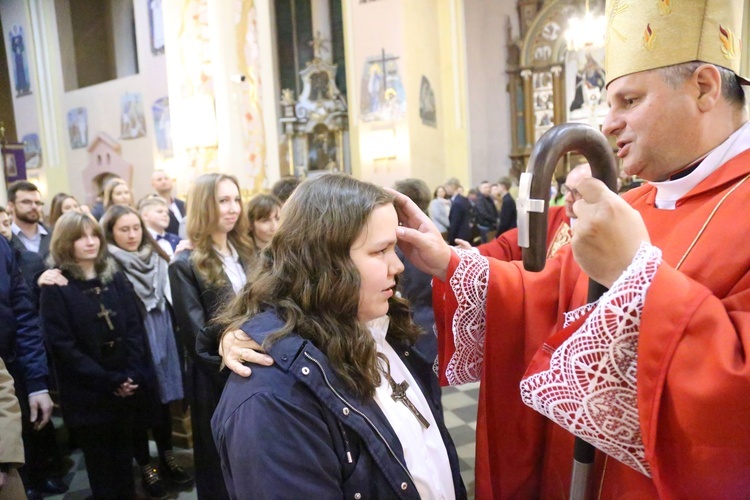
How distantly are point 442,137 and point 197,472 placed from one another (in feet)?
39.0

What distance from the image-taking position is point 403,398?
53.6 inches

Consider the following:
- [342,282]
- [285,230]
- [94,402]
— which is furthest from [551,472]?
[94,402]

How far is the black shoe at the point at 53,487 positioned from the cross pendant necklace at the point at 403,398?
9.81 ft

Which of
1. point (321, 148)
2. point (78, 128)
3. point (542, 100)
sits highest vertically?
point (78, 128)

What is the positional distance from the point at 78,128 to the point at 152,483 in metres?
15.8

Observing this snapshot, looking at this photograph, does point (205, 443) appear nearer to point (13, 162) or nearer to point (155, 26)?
point (13, 162)

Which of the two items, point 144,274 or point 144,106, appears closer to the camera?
point 144,274

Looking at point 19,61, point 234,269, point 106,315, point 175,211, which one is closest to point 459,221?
point 175,211

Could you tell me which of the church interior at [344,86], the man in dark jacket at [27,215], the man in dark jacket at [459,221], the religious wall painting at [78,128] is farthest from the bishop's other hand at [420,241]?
the religious wall painting at [78,128]

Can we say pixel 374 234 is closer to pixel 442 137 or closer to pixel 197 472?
pixel 197 472

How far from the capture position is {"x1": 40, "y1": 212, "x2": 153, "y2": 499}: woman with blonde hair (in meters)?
2.92

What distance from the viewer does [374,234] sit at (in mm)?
1300

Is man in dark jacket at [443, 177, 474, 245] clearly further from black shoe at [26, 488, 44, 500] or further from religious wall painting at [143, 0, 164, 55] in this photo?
religious wall painting at [143, 0, 164, 55]

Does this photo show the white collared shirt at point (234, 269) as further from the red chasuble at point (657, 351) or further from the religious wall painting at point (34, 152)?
the religious wall painting at point (34, 152)
